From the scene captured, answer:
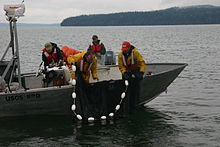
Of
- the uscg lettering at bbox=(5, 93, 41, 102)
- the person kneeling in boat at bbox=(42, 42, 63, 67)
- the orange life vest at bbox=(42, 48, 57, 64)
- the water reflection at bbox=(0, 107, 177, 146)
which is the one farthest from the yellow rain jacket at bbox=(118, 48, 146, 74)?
the uscg lettering at bbox=(5, 93, 41, 102)

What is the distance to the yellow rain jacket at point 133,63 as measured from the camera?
33.3 feet

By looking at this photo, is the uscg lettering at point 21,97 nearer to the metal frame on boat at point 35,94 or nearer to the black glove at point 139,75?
the metal frame on boat at point 35,94

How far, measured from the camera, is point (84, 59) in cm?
981

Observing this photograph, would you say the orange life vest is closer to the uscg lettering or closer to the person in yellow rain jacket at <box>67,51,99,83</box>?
the person in yellow rain jacket at <box>67,51,99,83</box>

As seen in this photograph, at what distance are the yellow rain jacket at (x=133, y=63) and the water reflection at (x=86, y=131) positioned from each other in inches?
55.1

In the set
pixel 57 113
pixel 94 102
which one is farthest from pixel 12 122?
pixel 94 102

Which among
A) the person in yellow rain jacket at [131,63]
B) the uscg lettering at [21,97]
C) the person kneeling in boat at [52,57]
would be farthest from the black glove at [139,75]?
the uscg lettering at [21,97]

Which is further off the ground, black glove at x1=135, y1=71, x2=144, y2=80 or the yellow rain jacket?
the yellow rain jacket

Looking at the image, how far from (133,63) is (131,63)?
56 mm

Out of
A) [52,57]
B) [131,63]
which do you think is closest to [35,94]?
[52,57]

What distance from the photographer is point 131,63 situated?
10.2 metres

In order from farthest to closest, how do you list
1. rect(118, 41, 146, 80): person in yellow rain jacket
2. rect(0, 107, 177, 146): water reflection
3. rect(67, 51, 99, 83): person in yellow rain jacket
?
rect(118, 41, 146, 80): person in yellow rain jacket, rect(67, 51, 99, 83): person in yellow rain jacket, rect(0, 107, 177, 146): water reflection

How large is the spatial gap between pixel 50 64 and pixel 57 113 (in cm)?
132

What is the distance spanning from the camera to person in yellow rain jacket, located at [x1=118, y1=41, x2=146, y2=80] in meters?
10.1
